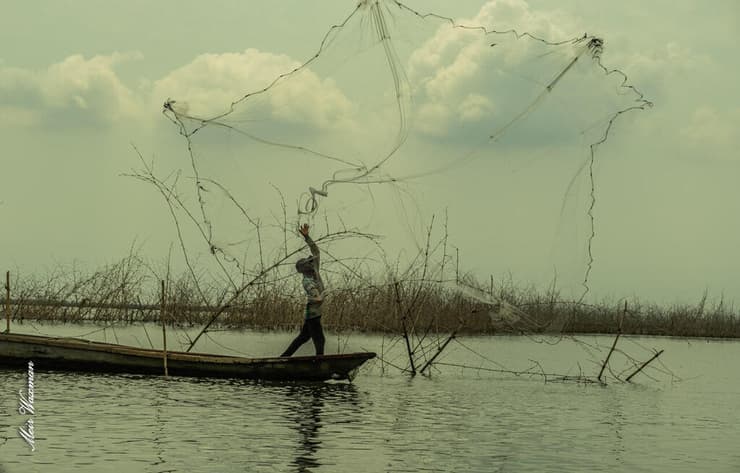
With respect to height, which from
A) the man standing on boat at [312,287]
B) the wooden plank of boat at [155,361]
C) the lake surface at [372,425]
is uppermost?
the man standing on boat at [312,287]

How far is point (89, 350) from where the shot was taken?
1728cm

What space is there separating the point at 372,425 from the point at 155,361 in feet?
17.5

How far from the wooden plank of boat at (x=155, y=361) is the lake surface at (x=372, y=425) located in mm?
194

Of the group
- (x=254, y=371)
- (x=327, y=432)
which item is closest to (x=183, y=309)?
(x=254, y=371)

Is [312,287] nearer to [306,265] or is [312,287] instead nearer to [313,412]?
[306,265]

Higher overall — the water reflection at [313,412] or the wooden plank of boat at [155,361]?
the wooden plank of boat at [155,361]
